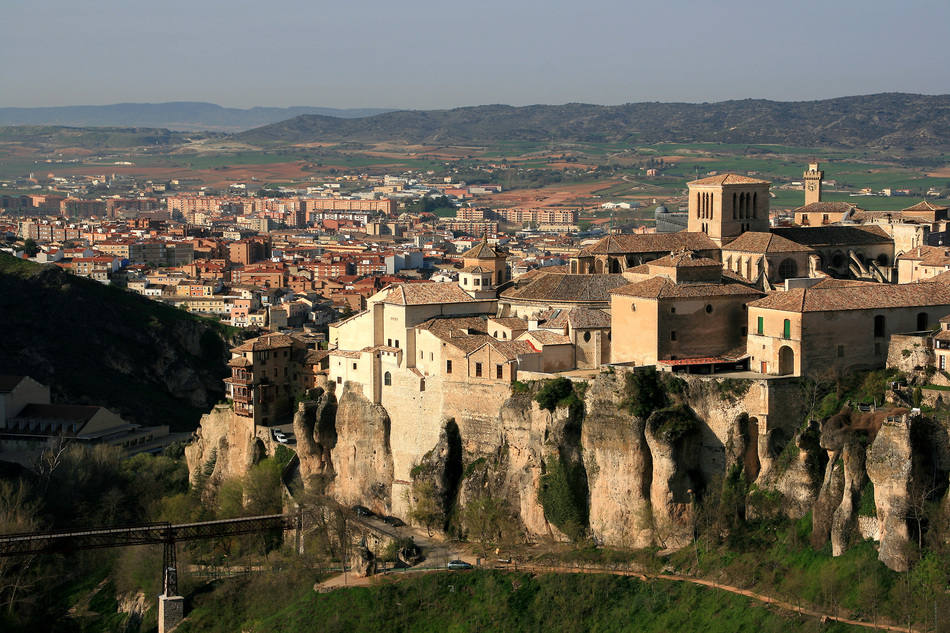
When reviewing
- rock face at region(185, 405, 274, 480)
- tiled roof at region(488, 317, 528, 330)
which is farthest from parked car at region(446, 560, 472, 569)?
rock face at region(185, 405, 274, 480)

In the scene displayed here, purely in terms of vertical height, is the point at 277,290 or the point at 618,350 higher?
the point at 618,350

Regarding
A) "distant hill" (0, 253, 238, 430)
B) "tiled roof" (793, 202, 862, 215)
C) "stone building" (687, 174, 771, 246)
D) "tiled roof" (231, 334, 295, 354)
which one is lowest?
"distant hill" (0, 253, 238, 430)

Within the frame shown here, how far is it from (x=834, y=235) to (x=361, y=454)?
20.9m

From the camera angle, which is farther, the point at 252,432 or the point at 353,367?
the point at 252,432

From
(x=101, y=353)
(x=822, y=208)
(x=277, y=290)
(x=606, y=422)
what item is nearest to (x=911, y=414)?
(x=606, y=422)

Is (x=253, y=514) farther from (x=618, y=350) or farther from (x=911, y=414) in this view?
(x=911, y=414)

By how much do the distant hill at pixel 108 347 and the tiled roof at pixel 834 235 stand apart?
122 feet

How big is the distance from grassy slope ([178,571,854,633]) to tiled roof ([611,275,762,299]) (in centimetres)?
959

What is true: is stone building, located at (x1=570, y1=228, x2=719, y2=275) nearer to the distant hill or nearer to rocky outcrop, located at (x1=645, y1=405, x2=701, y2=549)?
rocky outcrop, located at (x1=645, y1=405, x2=701, y2=549)

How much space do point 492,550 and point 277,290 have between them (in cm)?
6814

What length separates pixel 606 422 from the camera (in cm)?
4578

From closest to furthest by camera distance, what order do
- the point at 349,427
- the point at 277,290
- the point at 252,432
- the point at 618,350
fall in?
1. the point at 618,350
2. the point at 349,427
3. the point at 252,432
4. the point at 277,290

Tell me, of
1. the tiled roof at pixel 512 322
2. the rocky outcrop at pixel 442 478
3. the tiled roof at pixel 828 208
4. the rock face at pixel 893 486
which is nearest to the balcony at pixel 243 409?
the rocky outcrop at pixel 442 478

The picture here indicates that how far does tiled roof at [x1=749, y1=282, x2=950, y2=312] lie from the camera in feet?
147
